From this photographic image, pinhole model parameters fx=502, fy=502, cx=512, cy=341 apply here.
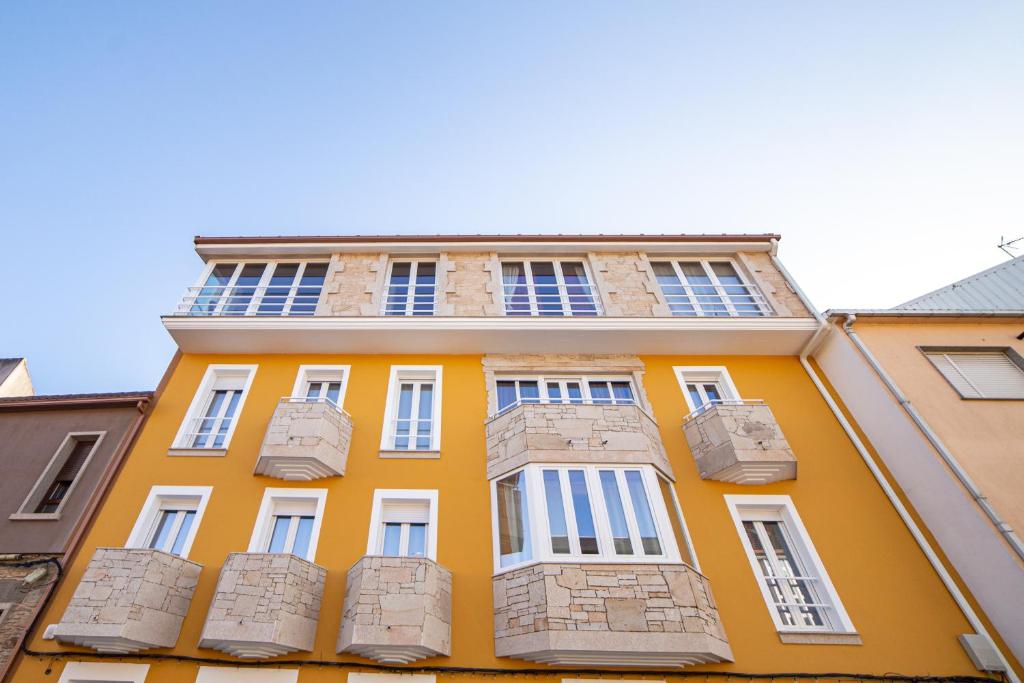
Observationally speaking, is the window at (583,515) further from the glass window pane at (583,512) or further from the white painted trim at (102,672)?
the white painted trim at (102,672)

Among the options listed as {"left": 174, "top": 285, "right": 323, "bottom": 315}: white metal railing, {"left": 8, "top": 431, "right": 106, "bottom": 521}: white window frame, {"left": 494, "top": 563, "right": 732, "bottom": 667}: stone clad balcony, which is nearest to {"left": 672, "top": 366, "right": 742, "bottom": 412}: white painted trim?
→ {"left": 494, "top": 563, "right": 732, "bottom": 667}: stone clad balcony

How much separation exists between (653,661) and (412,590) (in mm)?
3628

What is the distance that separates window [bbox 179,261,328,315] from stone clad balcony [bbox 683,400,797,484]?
370 inches

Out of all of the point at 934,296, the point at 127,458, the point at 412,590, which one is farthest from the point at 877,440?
the point at 127,458

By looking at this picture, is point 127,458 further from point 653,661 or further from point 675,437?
point 675,437

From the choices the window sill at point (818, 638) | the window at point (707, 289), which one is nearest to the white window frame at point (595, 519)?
the window sill at point (818, 638)

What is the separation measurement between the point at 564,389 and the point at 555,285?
3110mm

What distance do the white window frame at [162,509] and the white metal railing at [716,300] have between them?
1075cm

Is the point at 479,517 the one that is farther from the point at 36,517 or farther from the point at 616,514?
the point at 36,517

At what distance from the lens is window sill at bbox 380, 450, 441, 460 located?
9891mm

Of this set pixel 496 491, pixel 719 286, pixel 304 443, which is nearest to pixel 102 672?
pixel 304 443

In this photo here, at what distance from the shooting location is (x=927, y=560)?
870 cm

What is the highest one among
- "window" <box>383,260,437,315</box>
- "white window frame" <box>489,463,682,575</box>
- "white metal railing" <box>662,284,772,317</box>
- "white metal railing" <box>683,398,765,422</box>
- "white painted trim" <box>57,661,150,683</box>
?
"window" <box>383,260,437,315</box>

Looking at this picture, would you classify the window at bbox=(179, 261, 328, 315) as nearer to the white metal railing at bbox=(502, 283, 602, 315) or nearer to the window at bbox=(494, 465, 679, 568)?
the white metal railing at bbox=(502, 283, 602, 315)
